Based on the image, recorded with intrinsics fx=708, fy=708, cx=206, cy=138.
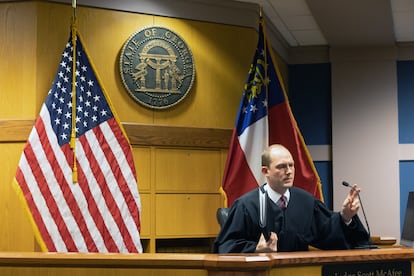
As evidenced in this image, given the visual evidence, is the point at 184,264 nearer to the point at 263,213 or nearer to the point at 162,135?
the point at 263,213

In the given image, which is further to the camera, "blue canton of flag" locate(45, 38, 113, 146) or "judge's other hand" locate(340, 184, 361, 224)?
"blue canton of flag" locate(45, 38, 113, 146)

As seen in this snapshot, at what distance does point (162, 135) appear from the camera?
19.2ft

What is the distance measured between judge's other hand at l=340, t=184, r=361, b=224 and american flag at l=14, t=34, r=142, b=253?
2.00 meters

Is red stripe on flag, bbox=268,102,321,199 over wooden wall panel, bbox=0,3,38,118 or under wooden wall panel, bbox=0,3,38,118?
under

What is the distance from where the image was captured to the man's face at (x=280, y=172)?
3.83 metres

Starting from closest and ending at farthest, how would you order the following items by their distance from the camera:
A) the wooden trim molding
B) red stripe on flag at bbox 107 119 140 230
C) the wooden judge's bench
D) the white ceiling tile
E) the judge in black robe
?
1. the wooden judge's bench
2. the judge in black robe
3. red stripe on flag at bbox 107 119 140 230
4. the wooden trim molding
5. the white ceiling tile

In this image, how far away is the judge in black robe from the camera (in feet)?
11.9

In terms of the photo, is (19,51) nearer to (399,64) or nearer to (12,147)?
(12,147)

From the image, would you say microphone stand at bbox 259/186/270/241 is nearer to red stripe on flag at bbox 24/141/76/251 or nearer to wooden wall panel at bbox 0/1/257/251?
red stripe on flag at bbox 24/141/76/251

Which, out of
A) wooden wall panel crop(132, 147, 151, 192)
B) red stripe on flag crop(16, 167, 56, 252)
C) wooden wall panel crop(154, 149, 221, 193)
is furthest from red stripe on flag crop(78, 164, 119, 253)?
Result: wooden wall panel crop(154, 149, 221, 193)

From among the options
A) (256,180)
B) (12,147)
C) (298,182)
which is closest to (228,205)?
(256,180)

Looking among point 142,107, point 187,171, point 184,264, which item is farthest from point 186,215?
point 184,264

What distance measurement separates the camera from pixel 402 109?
7.82m

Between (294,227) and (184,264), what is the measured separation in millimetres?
1196
